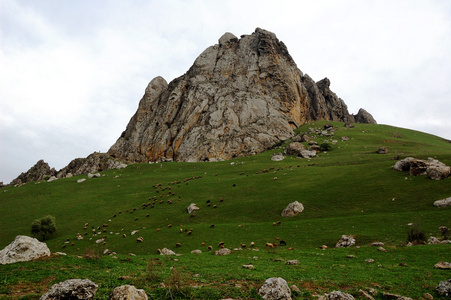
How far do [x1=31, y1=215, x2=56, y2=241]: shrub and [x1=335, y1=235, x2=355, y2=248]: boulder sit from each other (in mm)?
45419

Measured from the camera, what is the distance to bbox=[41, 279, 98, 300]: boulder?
8.67m

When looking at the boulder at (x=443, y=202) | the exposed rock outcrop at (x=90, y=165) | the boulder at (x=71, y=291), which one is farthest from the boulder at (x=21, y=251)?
the exposed rock outcrop at (x=90, y=165)

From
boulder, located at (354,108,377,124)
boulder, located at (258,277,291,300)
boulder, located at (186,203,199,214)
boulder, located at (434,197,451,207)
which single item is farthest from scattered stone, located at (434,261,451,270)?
boulder, located at (354,108,377,124)

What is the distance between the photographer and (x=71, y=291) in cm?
890

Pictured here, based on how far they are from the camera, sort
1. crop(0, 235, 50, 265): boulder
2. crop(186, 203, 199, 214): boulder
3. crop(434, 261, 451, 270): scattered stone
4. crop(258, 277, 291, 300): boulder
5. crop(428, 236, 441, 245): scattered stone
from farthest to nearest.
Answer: crop(186, 203, 199, 214): boulder, crop(428, 236, 441, 245): scattered stone, crop(434, 261, 451, 270): scattered stone, crop(0, 235, 50, 265): boulder, crop(258, 277, 291, 300): boulder

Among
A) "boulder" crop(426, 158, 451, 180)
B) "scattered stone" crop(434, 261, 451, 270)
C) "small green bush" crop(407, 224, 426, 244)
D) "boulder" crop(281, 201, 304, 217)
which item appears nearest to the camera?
"scattered stone" crop(434, 261, 451, 270)

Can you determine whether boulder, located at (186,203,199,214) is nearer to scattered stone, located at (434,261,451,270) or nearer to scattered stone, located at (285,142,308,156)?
scattered stone, located at (434,261,451,270)

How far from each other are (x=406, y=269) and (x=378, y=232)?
11.6 metres

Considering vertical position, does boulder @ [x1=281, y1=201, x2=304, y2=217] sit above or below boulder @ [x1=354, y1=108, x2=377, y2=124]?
below

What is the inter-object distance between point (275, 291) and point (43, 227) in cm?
4534

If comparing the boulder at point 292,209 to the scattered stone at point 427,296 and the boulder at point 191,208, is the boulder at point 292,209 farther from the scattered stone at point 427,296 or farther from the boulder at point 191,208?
the scattered stone at point 427,296

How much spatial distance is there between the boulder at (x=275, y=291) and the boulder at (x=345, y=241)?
59.6 ft

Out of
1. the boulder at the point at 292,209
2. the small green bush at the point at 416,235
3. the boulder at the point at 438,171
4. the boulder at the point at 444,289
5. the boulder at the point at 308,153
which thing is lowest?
the boulder at the point at 444,289

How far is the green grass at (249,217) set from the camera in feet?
51.3
